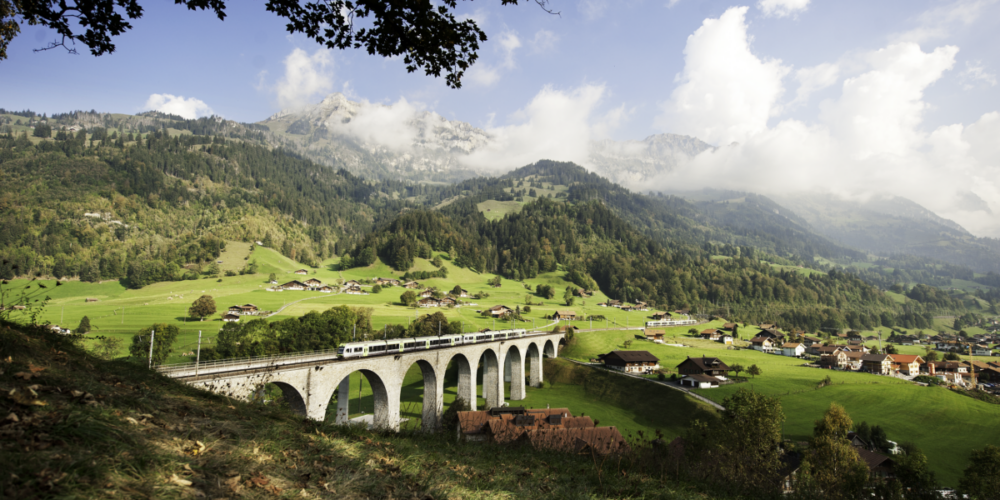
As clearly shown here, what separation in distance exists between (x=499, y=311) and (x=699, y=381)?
57.9 meters

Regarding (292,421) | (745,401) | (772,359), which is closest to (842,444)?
(745,401)

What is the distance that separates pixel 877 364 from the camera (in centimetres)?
7594

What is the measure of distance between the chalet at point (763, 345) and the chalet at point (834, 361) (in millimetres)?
15840

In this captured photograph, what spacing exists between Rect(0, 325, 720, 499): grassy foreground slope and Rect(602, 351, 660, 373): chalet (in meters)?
64.3

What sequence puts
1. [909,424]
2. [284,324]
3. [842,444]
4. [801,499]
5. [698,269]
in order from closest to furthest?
[801,499] < [842,444] < [909,424] < [284,324] < [698,269]

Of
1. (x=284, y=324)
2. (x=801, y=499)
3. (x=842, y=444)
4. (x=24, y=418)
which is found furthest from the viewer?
(x=284, y=324)

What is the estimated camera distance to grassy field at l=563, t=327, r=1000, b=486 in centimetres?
4034

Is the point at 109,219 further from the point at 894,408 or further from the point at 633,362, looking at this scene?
the point at 894,408

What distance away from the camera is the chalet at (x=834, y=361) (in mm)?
79125

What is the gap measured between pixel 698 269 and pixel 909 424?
524 feet

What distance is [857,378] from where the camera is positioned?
64.5 m

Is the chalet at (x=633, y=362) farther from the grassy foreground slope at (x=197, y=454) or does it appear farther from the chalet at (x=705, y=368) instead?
the grassy foreground slope at (x=197, y=454)

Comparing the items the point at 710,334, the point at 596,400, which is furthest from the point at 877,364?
the point at 596,400

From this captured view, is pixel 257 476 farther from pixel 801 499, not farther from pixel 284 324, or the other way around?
pixel 284 324
